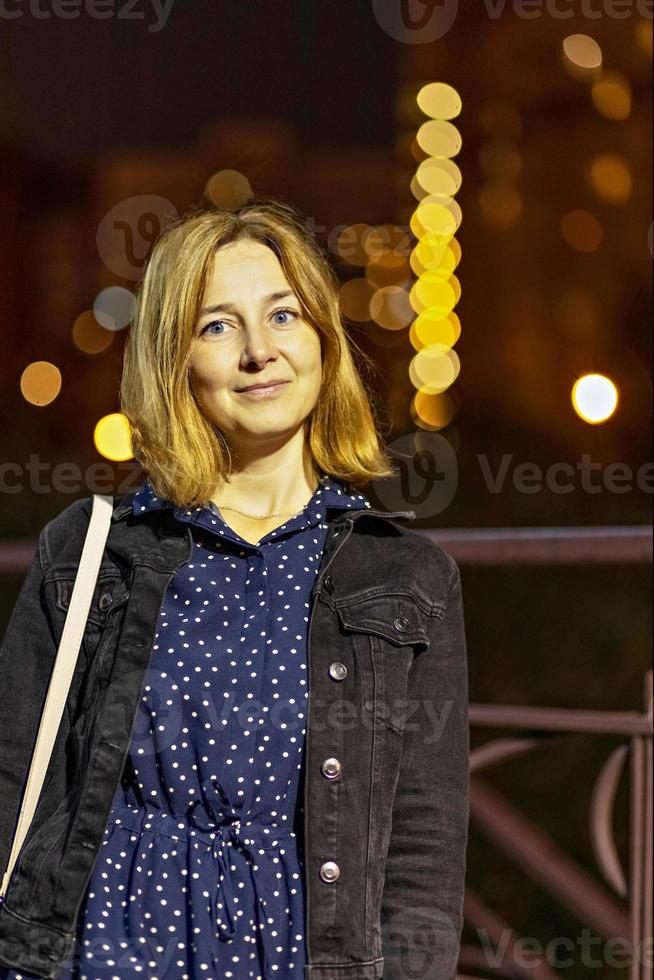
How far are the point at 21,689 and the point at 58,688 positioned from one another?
0.28 feet

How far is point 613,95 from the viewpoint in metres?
5.23

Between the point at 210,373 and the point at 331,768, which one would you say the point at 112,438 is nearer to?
the point at 210,373

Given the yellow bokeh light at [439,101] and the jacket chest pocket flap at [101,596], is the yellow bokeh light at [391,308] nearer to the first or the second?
the yellow bokeh light at [439,101]

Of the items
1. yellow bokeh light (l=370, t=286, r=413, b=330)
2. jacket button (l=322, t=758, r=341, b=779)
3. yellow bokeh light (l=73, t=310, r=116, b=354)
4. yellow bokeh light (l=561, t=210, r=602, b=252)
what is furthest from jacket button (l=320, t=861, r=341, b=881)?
yellow bokeh light (l=561, t=210, r=602, b=252)

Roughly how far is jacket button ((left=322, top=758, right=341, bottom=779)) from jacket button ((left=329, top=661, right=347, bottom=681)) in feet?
0.39

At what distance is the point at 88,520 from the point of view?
1.98m

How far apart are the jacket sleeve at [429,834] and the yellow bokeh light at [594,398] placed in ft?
12.5

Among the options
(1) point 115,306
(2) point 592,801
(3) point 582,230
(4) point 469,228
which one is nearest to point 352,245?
(1) point 115,306

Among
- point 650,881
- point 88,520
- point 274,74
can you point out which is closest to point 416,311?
point 274,74

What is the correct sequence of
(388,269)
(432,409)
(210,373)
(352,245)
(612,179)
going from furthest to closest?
1. (432,409)
2. (612,179)
3. (388,269)
4. (352,245)
5. (210,373)

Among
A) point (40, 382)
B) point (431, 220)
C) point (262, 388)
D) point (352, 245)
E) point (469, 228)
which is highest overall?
point (469, 228)

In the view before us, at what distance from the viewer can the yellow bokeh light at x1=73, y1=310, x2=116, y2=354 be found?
5312mm

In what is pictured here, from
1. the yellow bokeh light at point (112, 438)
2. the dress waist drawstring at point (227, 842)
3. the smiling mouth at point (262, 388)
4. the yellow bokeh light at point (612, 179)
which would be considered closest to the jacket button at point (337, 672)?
the dress waist drawstring at point (227, 842)

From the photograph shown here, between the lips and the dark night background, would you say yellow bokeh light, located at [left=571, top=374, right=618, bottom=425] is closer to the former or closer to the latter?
the dark night background
